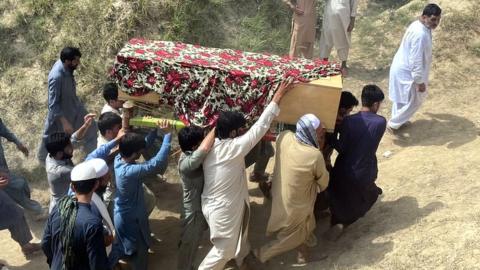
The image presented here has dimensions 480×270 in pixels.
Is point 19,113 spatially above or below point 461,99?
below

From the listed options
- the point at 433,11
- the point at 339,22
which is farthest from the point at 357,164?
the point at 339,22

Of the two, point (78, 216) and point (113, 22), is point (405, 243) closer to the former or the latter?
point (78, 216)

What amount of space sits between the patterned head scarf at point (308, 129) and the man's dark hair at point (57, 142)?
2206 mm

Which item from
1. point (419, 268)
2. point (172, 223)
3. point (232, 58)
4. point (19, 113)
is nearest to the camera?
point (419, 268)

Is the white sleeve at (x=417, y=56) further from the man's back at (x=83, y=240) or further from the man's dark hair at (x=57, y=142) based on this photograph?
the man's back at (x=83, y=240)

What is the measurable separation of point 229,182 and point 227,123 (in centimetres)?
54

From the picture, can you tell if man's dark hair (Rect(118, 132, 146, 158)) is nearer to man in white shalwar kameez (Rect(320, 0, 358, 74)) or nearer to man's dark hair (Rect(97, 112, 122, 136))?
man's dark hair (Rect(97, 112, 122, 136))

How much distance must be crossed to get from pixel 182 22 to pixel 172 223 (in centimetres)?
372

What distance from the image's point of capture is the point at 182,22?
8273 millimetres

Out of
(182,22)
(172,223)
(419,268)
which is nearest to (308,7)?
(182,22)

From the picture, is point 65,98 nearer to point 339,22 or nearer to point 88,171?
point 88,171

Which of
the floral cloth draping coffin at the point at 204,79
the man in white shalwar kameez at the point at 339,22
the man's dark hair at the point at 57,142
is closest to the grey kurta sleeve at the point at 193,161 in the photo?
the floral cloth draping coffin at the point at 204,79

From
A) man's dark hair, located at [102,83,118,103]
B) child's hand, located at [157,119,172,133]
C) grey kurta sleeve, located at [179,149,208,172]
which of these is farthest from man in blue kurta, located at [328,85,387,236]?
man's dark hair, located at [102,83,118,103]

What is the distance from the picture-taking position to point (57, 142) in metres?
4.61
